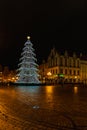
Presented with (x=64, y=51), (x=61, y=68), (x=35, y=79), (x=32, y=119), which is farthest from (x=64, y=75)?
(x=32, y=119)

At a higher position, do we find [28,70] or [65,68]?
[65,68]

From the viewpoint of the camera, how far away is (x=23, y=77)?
58.2 metres

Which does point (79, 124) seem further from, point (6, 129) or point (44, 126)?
point (6, 129)

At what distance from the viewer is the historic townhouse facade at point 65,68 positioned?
90.6m

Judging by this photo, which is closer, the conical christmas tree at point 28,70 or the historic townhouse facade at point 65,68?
the conical christmas tree at point 28,70

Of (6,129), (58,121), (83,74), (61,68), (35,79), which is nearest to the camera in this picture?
(6,129)

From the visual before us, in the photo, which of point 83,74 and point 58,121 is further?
point 83,74

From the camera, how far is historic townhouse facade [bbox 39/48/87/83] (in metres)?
90.6

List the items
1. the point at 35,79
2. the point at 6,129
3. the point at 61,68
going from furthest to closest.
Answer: the point at 61,68 → the point at 35,79 → the point at 6,129

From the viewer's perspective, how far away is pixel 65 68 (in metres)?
92.1

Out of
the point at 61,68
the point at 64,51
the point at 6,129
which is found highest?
the point at 64,51

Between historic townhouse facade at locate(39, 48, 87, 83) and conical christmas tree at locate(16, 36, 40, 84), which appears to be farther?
historic townhouse facade at locate(39, 48, 87, 83)

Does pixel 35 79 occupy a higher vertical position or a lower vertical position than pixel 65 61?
lower

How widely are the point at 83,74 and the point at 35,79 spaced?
146 ft
